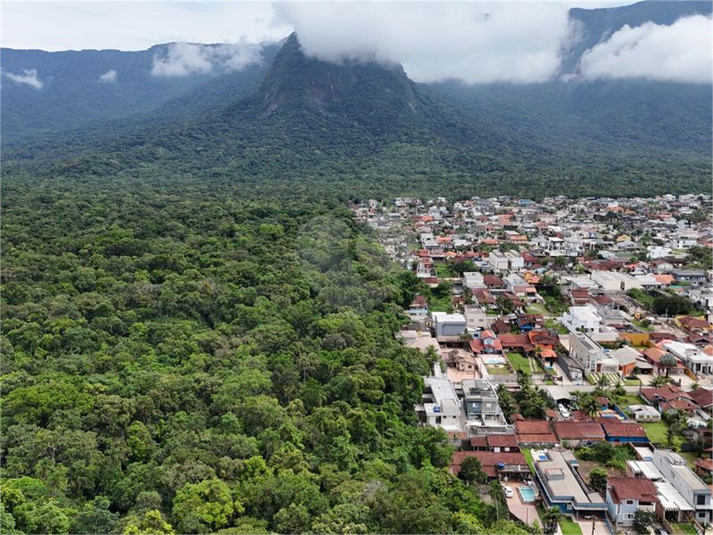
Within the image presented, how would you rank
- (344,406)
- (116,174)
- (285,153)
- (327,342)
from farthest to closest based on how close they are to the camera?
1. (285,153)
2. (116,174)
3. (327,342)
4. (344,406)

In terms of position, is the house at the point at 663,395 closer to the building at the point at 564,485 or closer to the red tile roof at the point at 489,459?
the building at the point at 564,485

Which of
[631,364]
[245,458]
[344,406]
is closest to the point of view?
[245,458]

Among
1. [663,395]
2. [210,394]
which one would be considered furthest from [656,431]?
[210,394]

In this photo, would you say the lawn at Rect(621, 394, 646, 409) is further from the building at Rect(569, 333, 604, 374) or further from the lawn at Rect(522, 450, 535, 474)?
the lawn at Rect(522, 450, 535, 474)

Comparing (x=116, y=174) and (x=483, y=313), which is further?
(x=116, y=174)

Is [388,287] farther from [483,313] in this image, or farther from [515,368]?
[515,368]

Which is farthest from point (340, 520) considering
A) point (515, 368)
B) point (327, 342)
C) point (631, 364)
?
point (631, 364)

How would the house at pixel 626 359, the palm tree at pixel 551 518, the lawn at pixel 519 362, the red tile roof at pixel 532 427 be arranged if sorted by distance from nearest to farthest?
the palm tree at pixel 551 518 < the red tile roof at pixel 532 427 < the house at pixel 626 359 < the lawn at pixel 519 362

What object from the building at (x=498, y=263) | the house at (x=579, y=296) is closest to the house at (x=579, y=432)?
the house at (x=579, y=296)
